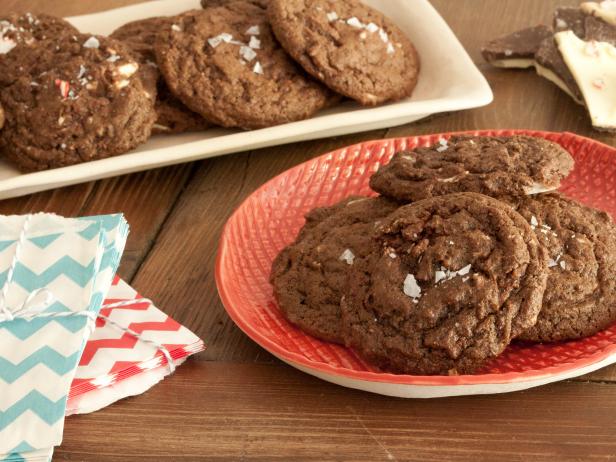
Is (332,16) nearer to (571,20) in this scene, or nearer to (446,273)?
(571,20)

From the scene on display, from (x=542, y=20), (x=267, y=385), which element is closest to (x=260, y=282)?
(x=267, y=385)

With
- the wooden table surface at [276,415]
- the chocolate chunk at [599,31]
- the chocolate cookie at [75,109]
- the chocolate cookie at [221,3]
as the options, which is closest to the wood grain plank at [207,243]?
the wooden table surface at [276,415]

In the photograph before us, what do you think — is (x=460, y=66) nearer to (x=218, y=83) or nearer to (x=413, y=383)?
(x=218, y=83)

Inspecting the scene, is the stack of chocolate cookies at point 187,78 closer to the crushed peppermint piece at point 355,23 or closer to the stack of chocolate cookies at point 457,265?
the crushed peppermint piece at point 355,23

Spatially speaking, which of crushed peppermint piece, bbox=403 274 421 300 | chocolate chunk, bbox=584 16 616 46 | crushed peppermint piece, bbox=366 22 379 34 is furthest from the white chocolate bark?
crushed peppermint piece, bbox=403 274 421 300

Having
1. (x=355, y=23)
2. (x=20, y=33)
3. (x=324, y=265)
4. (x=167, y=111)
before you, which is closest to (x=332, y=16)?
(x=355, y=23)

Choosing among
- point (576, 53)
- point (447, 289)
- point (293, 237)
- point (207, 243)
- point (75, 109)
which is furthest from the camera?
point (576, 53)

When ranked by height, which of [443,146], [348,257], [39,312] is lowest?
[39,312]

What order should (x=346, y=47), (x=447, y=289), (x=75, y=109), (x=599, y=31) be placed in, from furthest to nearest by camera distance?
(x=599, y=31)
(x=346, y=47)
(x=75, y=109)
(x=447, y=289)
